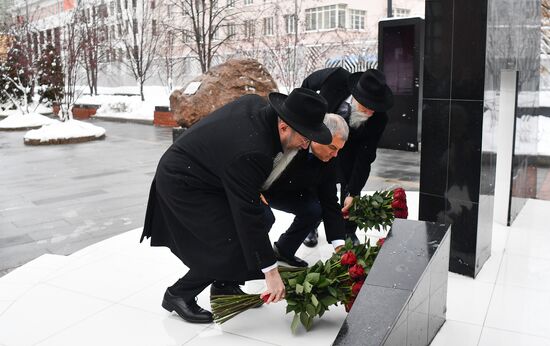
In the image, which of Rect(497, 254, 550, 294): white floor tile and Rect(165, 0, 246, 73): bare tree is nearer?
Rect(497, 254, 550, 294): white floor tile

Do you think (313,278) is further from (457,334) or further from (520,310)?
(520,310)

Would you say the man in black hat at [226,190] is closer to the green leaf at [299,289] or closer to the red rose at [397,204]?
the green leaf at [299,289]

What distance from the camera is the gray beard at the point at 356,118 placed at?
407 centimetres

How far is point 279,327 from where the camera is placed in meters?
3.34

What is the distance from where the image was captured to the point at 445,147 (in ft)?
13.5

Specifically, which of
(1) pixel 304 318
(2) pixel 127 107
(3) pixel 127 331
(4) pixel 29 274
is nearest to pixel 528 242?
(1) pixel 304 318

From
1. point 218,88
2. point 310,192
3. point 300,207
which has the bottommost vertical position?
point 300,207

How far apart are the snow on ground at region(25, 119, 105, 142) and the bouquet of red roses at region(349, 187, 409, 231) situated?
1229 centimetres

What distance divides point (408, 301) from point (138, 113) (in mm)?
22090

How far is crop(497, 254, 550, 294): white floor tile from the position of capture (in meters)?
3.98

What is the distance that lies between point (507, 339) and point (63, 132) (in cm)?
1397

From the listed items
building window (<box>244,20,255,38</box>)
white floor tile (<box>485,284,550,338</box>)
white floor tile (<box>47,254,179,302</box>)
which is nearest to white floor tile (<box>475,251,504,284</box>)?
white floor tile (<box>485,284,550,338</box>)

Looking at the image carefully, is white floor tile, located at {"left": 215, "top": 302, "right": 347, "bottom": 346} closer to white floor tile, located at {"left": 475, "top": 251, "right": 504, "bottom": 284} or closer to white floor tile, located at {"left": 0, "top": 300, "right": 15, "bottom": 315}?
white floor tile, located at {"left": 475, "top": 251, "right": 504, "bottom": 284}

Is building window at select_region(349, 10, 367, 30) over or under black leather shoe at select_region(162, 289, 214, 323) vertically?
over
